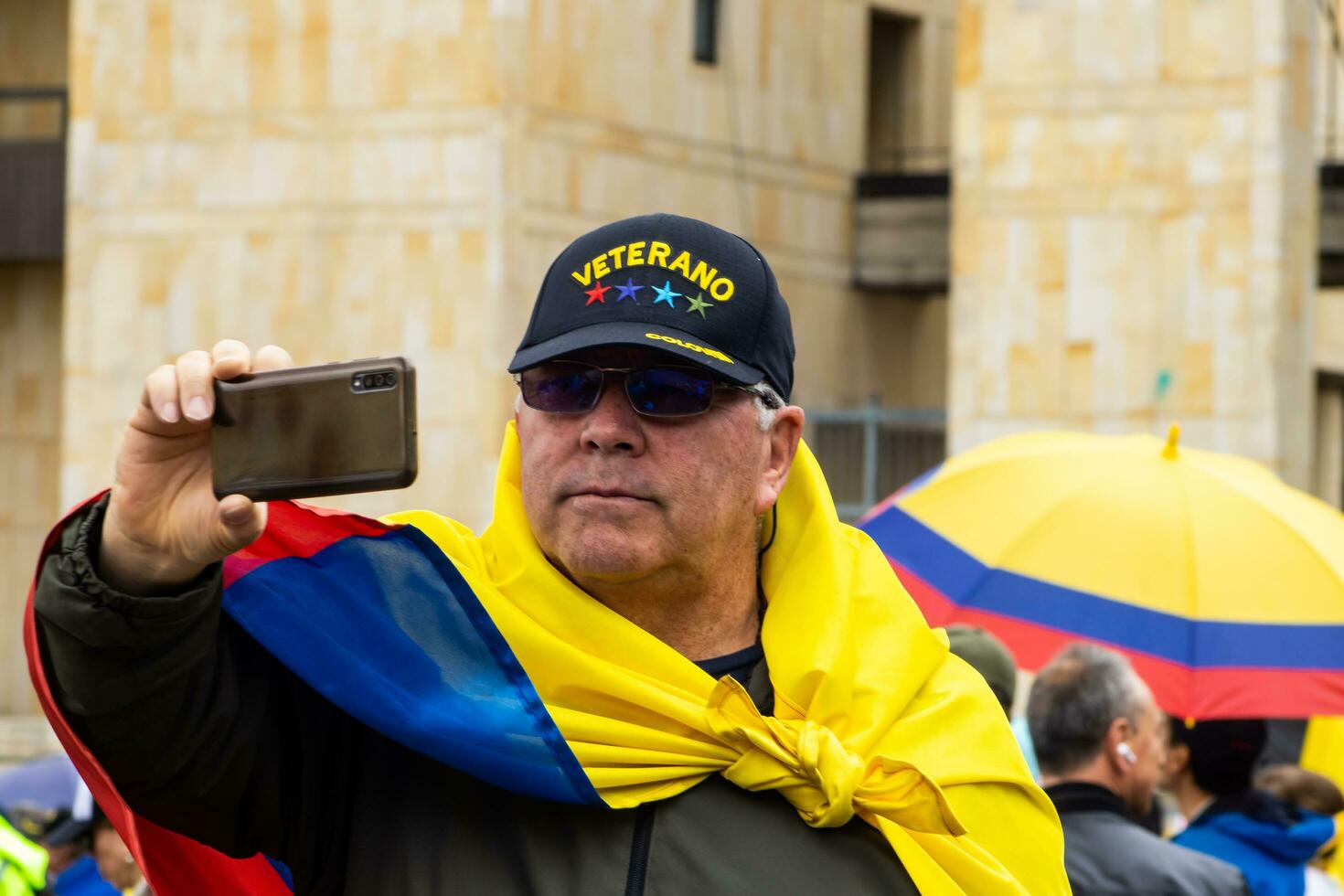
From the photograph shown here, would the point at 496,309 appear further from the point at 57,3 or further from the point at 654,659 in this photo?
the point at 654,659

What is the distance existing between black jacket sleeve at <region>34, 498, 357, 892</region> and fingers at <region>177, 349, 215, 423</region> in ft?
0.58

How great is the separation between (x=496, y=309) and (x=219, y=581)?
17421 mm

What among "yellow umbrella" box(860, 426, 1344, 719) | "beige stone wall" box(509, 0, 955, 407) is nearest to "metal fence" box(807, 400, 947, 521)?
"beige stone wall" box(509, 0, 955, 407)

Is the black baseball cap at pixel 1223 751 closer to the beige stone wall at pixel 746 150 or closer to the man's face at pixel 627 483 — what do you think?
the man's face at pixel 627 483

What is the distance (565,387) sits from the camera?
113 inches

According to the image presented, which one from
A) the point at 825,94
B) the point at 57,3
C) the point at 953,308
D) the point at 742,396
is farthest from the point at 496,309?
the point at 742,396

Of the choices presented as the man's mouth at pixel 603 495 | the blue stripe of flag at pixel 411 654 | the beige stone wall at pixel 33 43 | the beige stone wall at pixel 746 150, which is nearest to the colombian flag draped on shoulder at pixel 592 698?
the blue stripe of flag at pixel 411 654

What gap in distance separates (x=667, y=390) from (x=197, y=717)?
2.30 ft

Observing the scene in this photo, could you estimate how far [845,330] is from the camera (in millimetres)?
23828

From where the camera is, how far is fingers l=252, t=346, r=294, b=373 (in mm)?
2428

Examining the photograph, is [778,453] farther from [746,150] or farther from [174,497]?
[746,150]

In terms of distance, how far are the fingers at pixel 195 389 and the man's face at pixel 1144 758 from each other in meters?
2.83

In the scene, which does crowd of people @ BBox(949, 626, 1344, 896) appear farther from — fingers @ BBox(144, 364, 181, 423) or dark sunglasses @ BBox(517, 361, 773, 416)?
fingers @ BBox(144, 364, 181, 423)

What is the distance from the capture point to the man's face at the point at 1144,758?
476 cm
